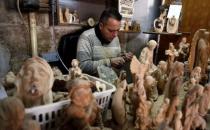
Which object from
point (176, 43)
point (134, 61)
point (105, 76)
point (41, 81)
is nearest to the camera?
point (41, 81)

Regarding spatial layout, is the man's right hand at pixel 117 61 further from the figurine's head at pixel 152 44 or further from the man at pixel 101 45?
the figurine's head at pixel 152 44

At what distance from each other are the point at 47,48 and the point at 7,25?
30 centimetres

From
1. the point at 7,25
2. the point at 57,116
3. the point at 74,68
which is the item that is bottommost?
the point at 57,116

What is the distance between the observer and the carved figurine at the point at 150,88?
28.6 inches

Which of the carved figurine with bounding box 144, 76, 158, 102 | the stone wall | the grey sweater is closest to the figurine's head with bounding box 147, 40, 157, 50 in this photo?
the carved figurine with bounding box 144, 76, 158, 102

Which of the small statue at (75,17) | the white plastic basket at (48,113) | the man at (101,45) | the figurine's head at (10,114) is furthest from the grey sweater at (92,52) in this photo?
the figurine's head at (10,114)

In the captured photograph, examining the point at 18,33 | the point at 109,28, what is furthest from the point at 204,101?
the point at 18,33

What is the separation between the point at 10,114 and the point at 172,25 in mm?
1626

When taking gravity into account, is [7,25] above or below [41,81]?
above

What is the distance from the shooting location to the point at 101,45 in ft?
4.53

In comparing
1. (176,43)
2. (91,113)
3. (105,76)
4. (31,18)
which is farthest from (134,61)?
(176,43)

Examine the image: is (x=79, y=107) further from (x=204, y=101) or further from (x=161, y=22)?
(x=161, y=22)

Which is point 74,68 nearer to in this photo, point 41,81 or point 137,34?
point 41,81

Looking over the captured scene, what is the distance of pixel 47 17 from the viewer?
141cm
